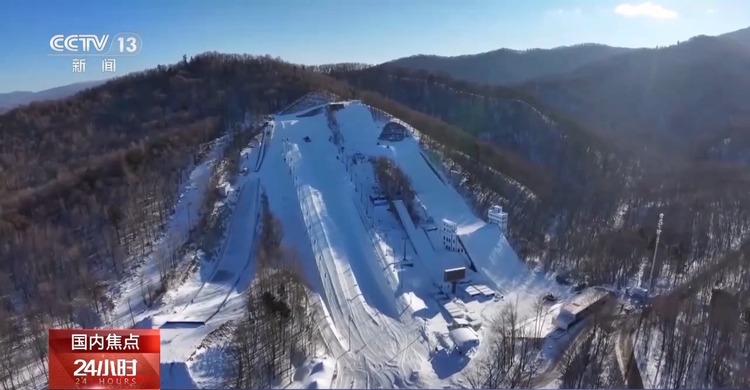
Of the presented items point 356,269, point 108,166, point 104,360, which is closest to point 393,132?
point 356,269

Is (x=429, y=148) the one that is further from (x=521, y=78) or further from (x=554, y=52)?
(x=554, y=52)

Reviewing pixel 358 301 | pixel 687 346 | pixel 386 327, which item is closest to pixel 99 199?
pixel 358 301

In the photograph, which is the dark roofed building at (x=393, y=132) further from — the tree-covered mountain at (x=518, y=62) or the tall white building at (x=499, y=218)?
the tree-covered mountain at (x=518, y=62)

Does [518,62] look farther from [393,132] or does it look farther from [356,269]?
[356,269]

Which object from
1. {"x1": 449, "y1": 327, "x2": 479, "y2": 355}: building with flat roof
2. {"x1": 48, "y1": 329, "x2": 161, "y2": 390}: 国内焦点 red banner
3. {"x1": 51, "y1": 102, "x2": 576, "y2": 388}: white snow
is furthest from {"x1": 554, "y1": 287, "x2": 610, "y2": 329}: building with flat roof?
{"x1": 48, "y1": 329, "x2": 161, "y2": 390}: 国内焦点 red banner

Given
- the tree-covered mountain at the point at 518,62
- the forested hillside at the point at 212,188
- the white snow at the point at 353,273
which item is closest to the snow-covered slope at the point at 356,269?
the white snow at the point at 353,273
